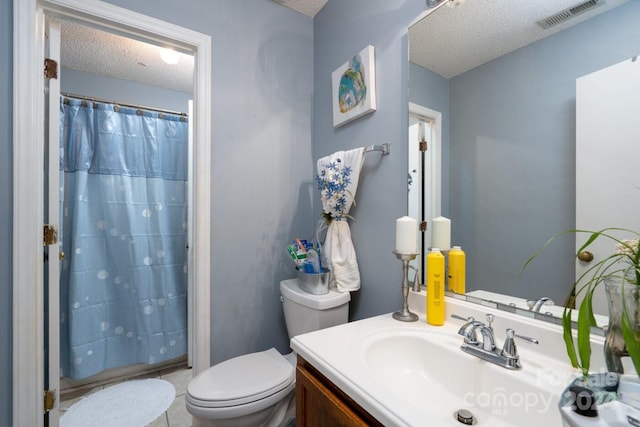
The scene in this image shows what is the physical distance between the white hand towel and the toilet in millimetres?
86

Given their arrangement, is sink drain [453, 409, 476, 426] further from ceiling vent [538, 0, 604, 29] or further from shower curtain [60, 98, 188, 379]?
shower curtain [60, 98, 188, 379]

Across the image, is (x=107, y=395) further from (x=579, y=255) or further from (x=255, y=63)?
(x=579, y=255)

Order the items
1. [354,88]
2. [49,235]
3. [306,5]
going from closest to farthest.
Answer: [49,235] < [354,88] < [306,5]


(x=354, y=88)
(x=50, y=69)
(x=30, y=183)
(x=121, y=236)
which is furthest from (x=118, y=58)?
(x=354, y=88)

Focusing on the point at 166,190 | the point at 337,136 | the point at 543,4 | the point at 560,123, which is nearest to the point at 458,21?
the point at 543,4

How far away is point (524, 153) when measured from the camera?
2.69 ft

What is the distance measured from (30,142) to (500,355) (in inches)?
67.5

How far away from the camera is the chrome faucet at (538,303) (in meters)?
0.77

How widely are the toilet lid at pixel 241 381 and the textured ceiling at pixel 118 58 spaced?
6.08 feet

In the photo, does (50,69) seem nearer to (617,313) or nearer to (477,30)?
(477,30)

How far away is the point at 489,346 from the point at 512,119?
2.09 ft

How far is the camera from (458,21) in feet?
3.23

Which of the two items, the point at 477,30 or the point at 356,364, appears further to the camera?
the point at 477,30

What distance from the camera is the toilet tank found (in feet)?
4.04
